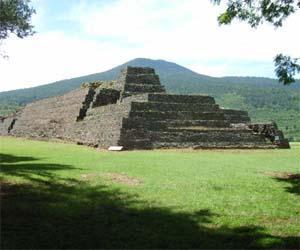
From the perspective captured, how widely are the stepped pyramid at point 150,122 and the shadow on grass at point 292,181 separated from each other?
13959 millimetres

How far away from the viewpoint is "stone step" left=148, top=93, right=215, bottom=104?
34156 millimetres

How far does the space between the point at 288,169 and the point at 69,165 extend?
828 cm

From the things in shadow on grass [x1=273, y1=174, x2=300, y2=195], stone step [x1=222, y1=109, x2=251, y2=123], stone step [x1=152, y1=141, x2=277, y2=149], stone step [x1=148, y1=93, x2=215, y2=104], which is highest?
stone step [x1=148, y1=93, x2=215, y2=104]

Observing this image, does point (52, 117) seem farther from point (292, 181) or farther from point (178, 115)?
point (292, 181)

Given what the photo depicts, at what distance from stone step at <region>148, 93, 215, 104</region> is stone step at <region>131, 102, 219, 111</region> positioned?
1.79ft

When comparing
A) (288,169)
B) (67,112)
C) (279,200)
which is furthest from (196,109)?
(279,200)

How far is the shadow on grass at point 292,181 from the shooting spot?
43.4 ft

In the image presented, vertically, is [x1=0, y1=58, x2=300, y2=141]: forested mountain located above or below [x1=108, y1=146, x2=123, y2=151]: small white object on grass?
above

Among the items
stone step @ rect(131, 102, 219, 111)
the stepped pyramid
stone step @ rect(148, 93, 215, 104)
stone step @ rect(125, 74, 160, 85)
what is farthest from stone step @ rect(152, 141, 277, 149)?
stone step @ rect(125, 74, 160, 85)

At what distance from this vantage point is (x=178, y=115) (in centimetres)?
3334

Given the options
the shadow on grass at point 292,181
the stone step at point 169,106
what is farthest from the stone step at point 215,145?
the shadow on grass at point 292,181

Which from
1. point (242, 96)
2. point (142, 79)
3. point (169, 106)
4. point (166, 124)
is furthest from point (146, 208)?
point (242, 96)

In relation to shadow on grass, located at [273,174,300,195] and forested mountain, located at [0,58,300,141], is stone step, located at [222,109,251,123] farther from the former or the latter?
forested mountain, located at [0,58,300,141]

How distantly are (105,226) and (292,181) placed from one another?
8064 millimetres
